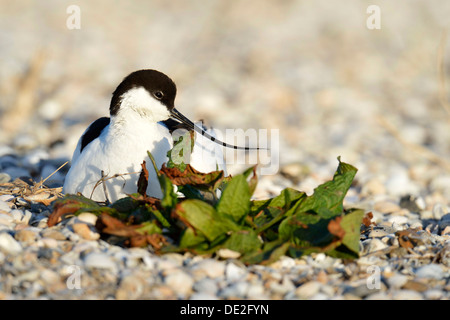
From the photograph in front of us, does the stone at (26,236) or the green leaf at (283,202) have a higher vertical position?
the green leaf at (283,202)

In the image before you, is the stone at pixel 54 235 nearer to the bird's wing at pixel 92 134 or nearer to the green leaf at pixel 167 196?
the green leaf at pixel 167 196

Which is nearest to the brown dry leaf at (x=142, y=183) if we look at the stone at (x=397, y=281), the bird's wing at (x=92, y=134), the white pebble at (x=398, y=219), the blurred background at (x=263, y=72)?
the bird's wing at (x=92, y=134)

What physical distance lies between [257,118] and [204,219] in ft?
17.6

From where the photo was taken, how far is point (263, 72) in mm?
9828

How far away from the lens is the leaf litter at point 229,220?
9.38ft

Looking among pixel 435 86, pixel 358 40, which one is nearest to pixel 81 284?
pixel 435 86

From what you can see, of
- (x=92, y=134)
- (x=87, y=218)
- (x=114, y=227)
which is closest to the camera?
(x=114, y=227)

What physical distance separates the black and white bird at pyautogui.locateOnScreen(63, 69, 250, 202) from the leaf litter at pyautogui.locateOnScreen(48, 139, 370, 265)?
1.26ft

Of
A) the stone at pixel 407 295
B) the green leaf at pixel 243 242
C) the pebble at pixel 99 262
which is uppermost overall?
the green leaf at pixel 243 242

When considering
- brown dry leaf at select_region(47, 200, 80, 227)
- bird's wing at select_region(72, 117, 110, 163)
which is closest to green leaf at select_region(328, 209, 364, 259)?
brown dry leaf at select_region(47, 200, 80, 227)

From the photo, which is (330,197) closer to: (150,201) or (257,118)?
(150,201)

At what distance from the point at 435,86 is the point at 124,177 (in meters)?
7.38

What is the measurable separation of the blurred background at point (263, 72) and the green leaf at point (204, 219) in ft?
8.67

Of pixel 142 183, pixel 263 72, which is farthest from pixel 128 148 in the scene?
pixel 263 72
